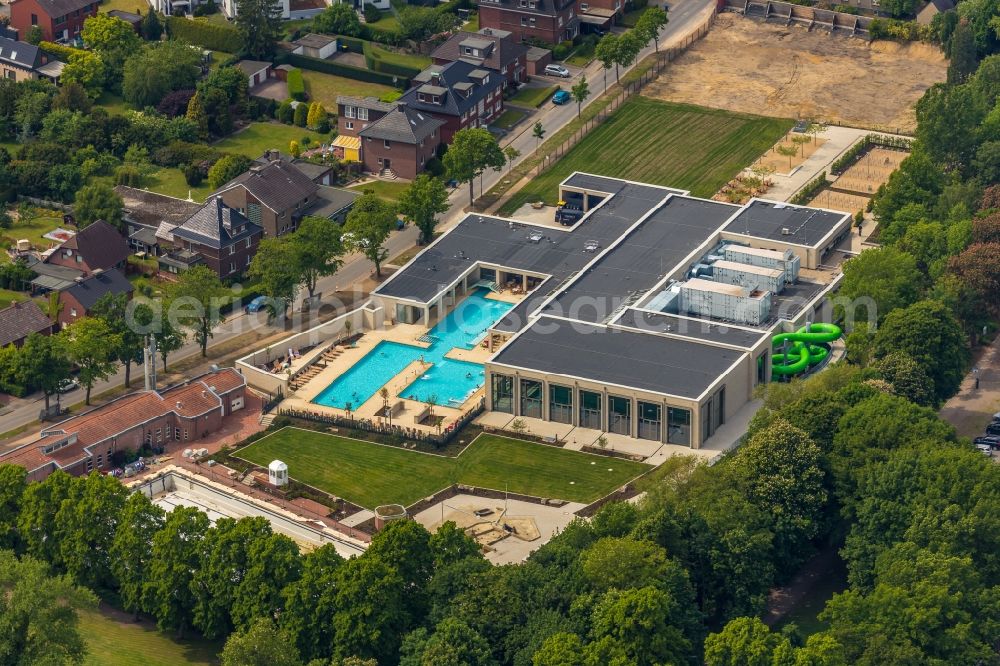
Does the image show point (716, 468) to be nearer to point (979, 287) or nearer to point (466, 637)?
point (466, 637)

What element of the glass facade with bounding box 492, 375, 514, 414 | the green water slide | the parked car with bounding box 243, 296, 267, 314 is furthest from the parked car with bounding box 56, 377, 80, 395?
the green water slide

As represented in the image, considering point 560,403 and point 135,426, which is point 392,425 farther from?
point 135,426

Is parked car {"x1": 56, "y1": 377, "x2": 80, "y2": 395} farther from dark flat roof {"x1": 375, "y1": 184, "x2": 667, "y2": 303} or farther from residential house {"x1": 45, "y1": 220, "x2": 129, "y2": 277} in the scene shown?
dark flat roof {"x1": 375, "y1": 184, "x2": 667, "y2": 303}

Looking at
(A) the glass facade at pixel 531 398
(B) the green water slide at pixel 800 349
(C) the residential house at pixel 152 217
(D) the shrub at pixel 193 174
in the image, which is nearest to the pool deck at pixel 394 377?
(A) the glass facade at pixel 531 398

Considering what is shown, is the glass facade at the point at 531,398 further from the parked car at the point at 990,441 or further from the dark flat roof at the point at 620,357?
the parked car at the point at 990,441

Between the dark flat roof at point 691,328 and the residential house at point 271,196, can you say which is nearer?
the dark flat roof at point 691,328
